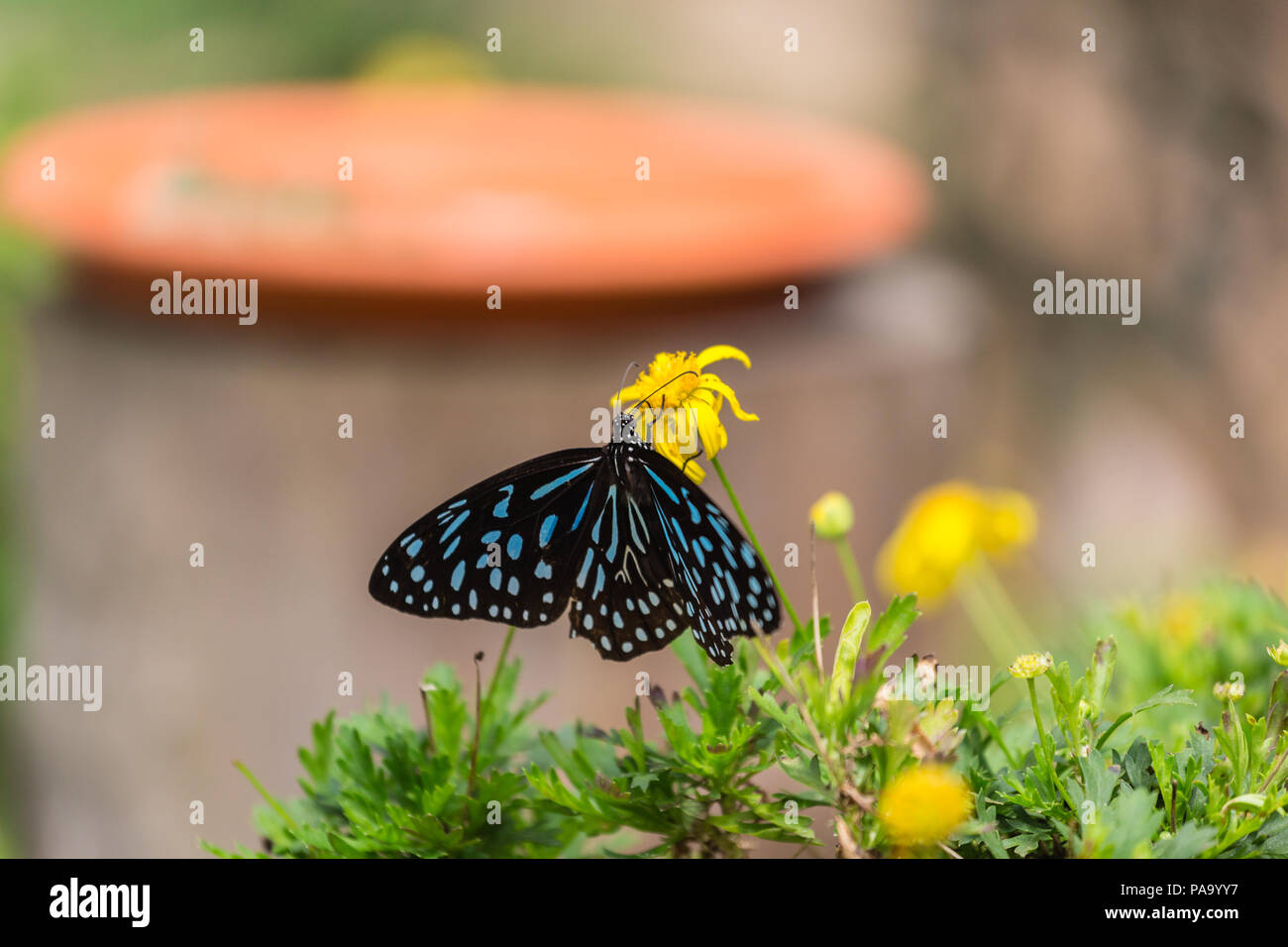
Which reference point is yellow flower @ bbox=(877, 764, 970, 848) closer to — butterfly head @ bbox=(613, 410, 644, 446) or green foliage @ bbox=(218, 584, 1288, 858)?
green foliage @ bbox=(218, 584, 1288, 858)

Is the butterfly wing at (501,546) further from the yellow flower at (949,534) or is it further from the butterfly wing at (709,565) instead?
the yellow flower at (949,534)

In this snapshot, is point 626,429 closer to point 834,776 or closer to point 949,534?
point 834,776

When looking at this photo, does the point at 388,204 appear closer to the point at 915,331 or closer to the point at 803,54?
the point at 915,331

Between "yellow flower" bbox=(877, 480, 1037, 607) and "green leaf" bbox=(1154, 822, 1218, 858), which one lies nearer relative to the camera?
"green leaf" bbox=(1154, 822, 1218, 858)

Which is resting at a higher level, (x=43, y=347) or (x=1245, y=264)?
(x=1245, y=264)

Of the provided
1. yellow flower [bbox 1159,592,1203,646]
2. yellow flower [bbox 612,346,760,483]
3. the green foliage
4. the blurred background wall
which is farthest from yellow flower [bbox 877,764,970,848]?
the blurred background wall
